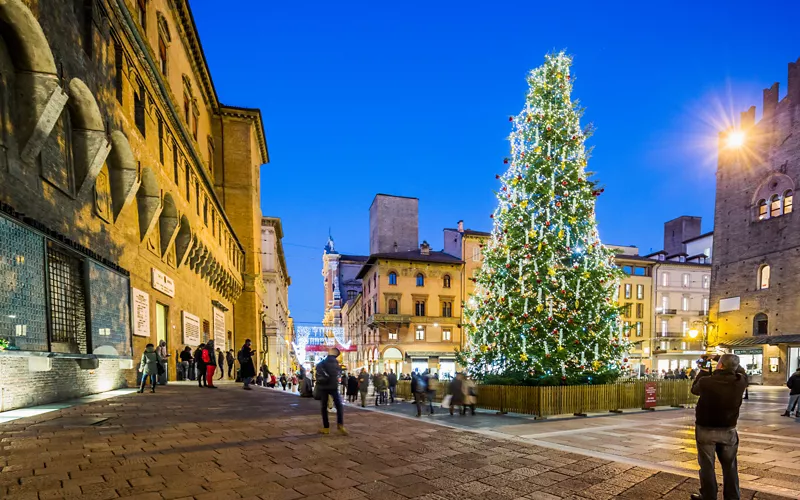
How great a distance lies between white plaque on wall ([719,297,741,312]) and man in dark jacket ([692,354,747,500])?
127 ft

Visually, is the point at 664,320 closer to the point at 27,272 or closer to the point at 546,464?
the point at 546,464

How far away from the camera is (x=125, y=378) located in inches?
507

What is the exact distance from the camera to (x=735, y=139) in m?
35.5

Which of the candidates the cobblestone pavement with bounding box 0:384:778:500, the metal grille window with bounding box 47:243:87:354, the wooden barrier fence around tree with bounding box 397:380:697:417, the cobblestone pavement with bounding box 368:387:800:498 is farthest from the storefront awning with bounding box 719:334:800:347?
Result: the metal grille window with bounding box 47:243:87:354

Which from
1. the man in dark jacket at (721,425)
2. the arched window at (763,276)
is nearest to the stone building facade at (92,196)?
Answer: the man in dark jacket at (721,425)

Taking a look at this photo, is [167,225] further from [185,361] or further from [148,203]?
[185,361]

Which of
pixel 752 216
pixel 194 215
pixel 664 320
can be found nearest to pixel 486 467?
pixel 194 215

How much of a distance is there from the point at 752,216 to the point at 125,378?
1717 inches

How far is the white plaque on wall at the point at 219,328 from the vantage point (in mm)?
26922

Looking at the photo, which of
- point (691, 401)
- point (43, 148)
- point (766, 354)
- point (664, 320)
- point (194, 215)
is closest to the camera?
point (43, 148)

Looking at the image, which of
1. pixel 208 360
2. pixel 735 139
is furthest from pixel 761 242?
pixel 208 360

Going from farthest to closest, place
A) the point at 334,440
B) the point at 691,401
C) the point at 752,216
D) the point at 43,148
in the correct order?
the point at 752,216 → the point at 691,401 → the point at 43,148 → the point at 334,440

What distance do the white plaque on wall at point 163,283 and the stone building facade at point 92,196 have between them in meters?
0.12

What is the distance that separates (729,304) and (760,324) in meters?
2.75
